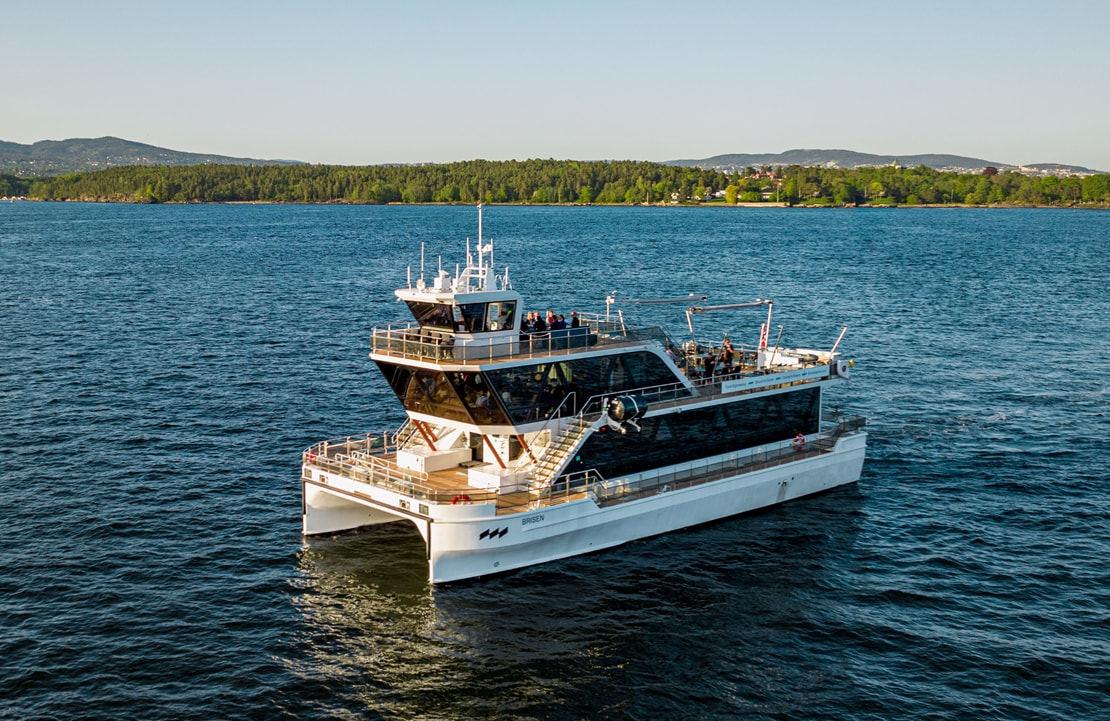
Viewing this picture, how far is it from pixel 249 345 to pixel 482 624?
138 ft

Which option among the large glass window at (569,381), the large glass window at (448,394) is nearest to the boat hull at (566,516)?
the large glass window at (569,381)

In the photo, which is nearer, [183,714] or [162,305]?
[183,714]

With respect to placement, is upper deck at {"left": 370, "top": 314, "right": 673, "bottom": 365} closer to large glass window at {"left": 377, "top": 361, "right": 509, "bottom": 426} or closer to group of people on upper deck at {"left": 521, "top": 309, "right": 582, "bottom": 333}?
group of people on upper deck at {"left": 521, "top": 309, "right": 582, "bottom": 333}

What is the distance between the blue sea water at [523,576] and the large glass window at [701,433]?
259 centimetres

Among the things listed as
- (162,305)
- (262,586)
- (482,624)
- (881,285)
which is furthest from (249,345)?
(881,285)

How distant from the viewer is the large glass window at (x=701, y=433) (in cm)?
3275

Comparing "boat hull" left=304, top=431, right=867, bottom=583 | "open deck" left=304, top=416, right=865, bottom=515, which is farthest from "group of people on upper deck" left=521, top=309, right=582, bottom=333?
"boat hull" left=304, top=431, right=867, bottom=583

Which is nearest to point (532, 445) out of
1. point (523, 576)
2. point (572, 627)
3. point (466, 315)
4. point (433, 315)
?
point (523, 576)

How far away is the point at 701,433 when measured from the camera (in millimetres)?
35219

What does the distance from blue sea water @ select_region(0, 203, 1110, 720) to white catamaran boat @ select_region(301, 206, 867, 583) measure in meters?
0.97

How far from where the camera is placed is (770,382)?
121ft

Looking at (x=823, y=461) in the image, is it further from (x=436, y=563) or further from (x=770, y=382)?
(x=436, y=563)

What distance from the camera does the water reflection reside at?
24.0 m

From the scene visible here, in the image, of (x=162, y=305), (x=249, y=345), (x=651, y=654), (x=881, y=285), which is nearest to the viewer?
(x=651, y=654)
